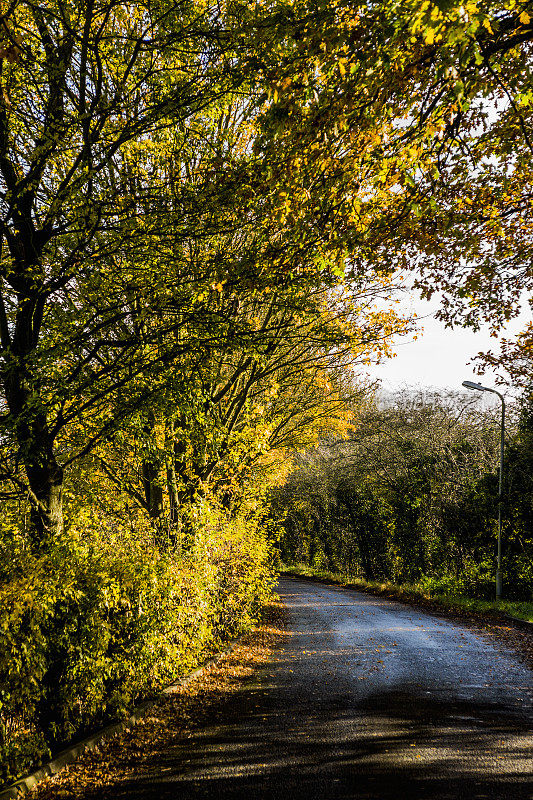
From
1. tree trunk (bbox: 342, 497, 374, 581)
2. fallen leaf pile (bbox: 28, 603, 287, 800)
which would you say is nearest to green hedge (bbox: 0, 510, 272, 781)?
fallen leaf pile (bbox: 28, 603, 287, 800)

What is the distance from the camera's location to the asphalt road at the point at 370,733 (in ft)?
15.3

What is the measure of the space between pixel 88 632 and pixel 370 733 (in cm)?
355

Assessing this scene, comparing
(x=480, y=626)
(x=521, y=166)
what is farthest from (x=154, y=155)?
(x=480, y=626)

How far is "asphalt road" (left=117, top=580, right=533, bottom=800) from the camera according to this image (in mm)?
4648

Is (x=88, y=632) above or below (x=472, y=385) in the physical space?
below

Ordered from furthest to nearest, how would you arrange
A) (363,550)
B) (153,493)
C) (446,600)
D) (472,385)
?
(363,550)
(446,600)
(472,385)
(153,493)

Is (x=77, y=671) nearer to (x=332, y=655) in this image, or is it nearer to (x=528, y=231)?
(x=332, y=655)

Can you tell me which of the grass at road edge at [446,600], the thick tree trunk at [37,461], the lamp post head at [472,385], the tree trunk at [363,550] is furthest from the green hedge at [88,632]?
the tree trunk at [363,550]

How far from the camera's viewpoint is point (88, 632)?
210 inches

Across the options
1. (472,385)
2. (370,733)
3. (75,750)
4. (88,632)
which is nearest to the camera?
(75,750)

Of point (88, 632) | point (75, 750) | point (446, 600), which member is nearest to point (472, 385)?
point (446, 600)

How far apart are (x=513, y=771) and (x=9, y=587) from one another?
525 centimetres

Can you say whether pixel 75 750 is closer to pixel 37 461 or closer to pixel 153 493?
pixel 37 461

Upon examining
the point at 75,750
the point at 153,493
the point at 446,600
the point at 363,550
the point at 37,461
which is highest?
the point at 37,461
